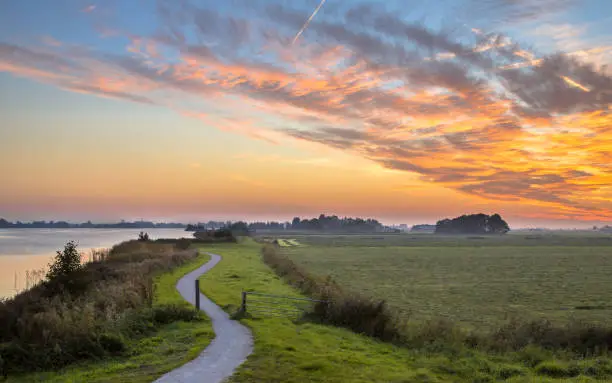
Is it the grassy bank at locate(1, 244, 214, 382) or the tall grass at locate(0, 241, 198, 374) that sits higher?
the tall grass at locate(0, 241, 198, 374)

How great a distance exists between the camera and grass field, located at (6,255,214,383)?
15.8m

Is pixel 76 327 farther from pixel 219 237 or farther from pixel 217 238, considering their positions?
pixel 219 237

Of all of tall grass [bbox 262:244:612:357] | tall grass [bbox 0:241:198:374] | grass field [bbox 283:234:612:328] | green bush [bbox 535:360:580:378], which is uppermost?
tall grass [bbox 0:241:198:374]

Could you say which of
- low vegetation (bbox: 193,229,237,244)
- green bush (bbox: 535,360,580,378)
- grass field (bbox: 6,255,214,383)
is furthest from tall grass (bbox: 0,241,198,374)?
low vegetation (bbox: 193,229,237,244)

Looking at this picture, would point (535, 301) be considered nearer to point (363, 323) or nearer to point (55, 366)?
point (363, 323)

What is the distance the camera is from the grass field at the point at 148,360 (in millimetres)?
15789

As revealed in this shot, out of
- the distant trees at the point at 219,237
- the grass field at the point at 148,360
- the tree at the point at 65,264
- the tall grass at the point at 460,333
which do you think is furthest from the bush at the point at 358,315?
the distant trees at the point at 219,237

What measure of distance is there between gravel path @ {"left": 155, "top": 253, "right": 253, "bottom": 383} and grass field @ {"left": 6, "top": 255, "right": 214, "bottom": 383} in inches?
16.2

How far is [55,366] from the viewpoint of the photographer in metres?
17.4

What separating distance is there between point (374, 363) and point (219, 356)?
5.70 m

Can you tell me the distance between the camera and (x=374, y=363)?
18.3 meters

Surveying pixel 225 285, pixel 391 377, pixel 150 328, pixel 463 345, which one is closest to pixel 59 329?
pixel 150 328

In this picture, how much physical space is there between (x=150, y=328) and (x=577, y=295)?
3626 cm

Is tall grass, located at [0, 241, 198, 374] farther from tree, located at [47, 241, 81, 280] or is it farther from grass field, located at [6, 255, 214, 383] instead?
tree, located at [47, 241, 81, 280]
